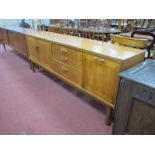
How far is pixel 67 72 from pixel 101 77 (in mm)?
612

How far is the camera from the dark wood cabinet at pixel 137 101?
968 millimetres

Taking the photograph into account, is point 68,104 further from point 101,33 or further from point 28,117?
point 101,33

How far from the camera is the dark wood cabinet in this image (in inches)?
38.1

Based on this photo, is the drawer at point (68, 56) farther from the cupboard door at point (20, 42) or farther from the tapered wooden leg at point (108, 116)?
the cupboard door at point (20, 42)

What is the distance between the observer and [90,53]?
1523 millimetres

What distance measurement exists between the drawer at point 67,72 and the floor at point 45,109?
0.32 meters

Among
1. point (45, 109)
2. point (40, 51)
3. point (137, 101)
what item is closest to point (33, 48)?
point (40, 51)

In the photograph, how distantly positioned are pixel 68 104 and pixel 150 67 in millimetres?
1146

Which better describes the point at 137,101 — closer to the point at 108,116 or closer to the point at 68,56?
the point at 108,116

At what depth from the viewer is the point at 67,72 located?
1983 mm

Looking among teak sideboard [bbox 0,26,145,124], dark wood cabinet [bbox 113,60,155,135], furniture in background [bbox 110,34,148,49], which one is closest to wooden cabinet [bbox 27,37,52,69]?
teak sideboard [bbox 0,26,145,124]

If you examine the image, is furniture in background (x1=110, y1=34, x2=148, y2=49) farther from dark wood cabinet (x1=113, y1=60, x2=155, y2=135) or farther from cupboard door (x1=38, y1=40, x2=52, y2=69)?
cupboard door (x1=38, y1=40, x2=52, y2=69)
